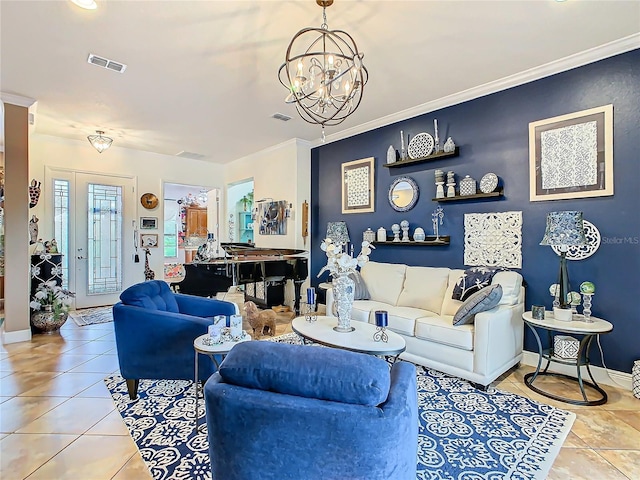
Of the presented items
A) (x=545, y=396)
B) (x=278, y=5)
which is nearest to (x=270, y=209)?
(x=278, y=5)

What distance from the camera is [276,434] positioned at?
1.10 meters

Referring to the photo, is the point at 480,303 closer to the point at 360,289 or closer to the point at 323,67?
the point at 360,289

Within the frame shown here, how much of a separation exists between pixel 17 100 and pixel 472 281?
5.63 m

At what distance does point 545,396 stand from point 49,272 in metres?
5.81

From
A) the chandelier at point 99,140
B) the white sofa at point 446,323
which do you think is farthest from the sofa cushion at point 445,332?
the chandelier at point 99,140

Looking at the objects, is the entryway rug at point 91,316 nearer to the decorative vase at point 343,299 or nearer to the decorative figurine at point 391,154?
the decorative vase at point 343,299

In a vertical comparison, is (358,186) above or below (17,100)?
below

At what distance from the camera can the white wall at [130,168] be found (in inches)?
220

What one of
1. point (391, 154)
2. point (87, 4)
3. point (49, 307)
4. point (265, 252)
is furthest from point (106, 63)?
point (265, 252)

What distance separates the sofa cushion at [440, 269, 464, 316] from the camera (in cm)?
353

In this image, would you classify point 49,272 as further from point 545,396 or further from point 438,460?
point 545,396

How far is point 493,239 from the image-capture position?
3725 millimetres

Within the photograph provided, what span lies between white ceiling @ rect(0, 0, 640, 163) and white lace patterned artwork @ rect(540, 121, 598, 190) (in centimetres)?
70

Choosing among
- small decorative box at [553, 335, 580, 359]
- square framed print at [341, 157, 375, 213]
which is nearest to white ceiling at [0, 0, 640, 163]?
square framed print at [341, 157, 375, 213]
